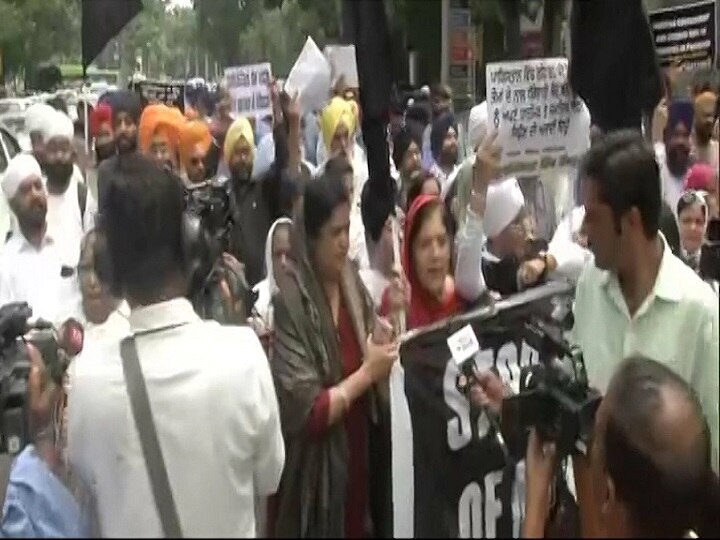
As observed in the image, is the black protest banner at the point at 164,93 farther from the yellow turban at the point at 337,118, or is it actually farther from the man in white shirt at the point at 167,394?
the man in white shirt at the point at 167,394

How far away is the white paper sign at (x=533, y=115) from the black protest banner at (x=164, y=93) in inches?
80.5

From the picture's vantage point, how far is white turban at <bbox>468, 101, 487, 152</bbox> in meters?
4.79

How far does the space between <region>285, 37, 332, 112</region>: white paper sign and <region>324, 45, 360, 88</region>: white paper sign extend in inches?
2.3

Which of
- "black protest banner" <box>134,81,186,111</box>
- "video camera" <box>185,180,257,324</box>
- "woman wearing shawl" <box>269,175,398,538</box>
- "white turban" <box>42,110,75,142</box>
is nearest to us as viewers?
"video camera" <box>185,180,257,324</box>

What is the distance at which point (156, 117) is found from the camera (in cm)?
534

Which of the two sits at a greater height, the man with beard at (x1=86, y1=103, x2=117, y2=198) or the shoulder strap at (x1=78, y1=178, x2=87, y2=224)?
the man with beard at (x1=86, y1=103, x2=117, y2=198)

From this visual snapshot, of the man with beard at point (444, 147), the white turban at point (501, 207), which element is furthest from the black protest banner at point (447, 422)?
the man with beard at point (444, 147)

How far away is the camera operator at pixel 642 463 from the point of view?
8.12 feet

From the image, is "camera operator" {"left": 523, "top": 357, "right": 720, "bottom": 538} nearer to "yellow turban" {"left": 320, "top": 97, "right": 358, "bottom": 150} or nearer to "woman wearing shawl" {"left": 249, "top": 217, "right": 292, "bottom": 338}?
"woman wearing shawl" {"left": 249, "top": 217, "right": 292, "bottom": 338}

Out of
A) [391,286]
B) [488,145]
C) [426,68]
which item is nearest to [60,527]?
[391,286]

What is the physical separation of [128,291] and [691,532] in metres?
1.17

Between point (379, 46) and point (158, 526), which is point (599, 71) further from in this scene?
point (158, 526)

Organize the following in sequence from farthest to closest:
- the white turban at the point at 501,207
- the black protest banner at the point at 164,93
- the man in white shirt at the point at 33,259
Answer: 1. the black protest banner at the point at 164,93
2. the man in white shirt at the point at 33,259
3. the white turban at the point at 501,207

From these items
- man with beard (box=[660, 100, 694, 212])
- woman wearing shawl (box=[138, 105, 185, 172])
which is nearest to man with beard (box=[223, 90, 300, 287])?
woman wearing shawl (box=[138, 105, 185, 172])
